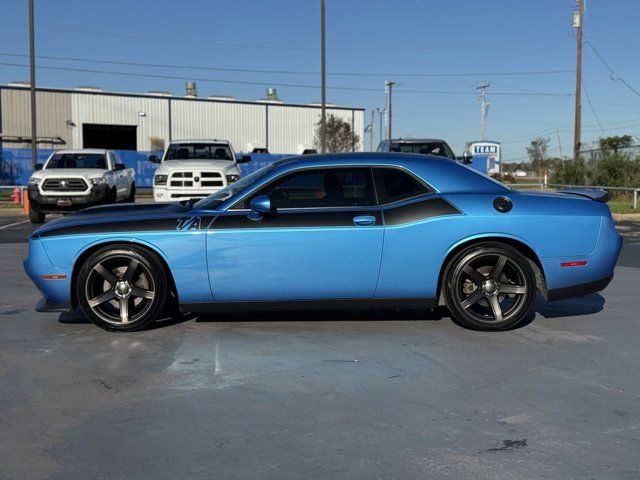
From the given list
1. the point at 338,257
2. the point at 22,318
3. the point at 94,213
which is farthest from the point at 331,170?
the point at 22,318

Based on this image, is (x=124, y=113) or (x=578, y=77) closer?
(x=578, y=77)

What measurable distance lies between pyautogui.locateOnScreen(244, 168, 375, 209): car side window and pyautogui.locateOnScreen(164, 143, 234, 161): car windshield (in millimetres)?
10773

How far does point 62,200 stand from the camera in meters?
17.6

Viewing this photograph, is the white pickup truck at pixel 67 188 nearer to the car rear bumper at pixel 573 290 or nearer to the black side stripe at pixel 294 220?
the black side stripe at pixel 294 220

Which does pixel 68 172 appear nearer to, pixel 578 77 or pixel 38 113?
pixel 578 77

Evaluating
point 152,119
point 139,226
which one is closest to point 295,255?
point 139,226

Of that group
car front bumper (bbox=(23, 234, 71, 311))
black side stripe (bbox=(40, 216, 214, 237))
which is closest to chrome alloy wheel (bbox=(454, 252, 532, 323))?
black side stripe (bbox=(40, 216, 214, 237))

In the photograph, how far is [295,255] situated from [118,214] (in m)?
1.66

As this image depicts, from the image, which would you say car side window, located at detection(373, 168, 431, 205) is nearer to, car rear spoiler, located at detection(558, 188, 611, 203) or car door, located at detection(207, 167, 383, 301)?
car door, located at detection(207, 167, 383, 301)

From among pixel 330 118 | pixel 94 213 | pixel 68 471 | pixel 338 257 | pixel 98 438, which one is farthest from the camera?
pixel 330 118

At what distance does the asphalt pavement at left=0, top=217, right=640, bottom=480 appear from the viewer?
A: 3.56m

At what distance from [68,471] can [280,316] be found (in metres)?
3.53

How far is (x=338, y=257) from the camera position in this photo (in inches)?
240

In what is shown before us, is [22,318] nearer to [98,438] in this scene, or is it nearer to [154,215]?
[154,215]
